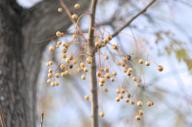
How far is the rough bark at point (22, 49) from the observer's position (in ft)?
11.1

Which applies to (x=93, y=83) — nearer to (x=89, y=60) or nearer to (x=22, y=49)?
(x=89, y=60)

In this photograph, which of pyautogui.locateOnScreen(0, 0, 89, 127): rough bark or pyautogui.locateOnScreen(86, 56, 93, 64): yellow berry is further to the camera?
pyautogui.locateOnScreen(0, 0, 89, 127): rough bark

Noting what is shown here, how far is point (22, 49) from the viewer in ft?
12.2

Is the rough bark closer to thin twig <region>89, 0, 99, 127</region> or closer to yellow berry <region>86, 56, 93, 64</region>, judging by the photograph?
thin twig <region>89, 0, 99, 127</region>

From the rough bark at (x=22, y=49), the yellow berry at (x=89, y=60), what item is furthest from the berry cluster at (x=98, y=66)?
the rough bark at (x=22, y=49)

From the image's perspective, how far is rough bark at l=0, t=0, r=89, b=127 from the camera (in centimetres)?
339

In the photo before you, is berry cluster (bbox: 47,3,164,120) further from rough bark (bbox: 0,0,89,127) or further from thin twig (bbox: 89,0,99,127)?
rough bark (bbox: 0,0,89,127)

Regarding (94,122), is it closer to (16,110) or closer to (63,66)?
(63,66)

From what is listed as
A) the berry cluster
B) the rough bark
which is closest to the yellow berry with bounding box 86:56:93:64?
the berry cluster

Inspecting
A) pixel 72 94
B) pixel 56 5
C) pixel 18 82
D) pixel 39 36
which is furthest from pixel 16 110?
pixel 72 94

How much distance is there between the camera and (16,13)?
3840 mm

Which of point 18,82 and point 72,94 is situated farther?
point 72,94

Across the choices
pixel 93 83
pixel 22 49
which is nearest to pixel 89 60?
pixel 93 83

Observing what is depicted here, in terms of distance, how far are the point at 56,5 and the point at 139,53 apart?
103 centimetres
